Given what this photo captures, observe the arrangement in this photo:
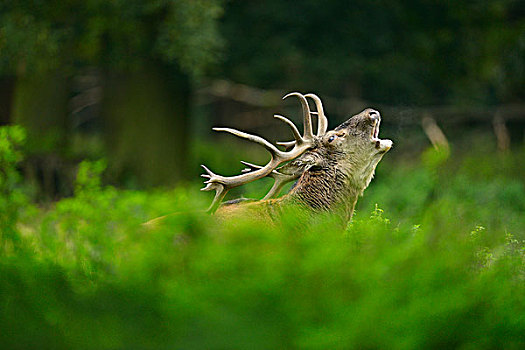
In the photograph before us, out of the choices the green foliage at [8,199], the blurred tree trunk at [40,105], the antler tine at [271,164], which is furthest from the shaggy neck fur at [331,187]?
the blurred tree trunk at [40,105]

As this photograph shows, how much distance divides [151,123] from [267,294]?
13.7 m

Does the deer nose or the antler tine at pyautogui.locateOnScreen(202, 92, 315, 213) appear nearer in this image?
the antler tine at pyautogui.locateOnScreen(202, 92, 315, 213)

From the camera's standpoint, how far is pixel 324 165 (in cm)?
611

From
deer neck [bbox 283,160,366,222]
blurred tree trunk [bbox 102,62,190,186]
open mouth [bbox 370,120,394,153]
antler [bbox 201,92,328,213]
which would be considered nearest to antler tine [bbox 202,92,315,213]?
antler [bbox 201,92,328,213]

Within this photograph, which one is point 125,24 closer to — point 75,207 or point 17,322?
point 75,207

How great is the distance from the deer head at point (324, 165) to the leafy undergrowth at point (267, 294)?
2528mm

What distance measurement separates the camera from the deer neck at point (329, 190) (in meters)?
5.93

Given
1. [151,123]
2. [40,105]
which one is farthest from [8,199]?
[40,105]

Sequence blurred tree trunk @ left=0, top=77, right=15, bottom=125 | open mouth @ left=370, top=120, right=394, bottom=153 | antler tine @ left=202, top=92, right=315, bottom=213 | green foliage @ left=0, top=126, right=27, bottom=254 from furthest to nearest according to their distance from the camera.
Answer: blurred tree trunk @ left=0, top=77, right=15, bottom=125 < open mouth @ left=370, top=120, right=394, bottom=153 < antler tine @ left=202, top=92, right=315, bottom=213 < green foliage @ left=0, top=126, right=27, bottom=254

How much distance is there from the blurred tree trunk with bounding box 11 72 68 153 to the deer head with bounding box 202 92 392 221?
12.3 metres

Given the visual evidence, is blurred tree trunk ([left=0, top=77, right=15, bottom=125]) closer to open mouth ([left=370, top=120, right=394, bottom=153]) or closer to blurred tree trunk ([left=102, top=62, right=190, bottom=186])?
blurred tree trunk ([left=102, top=62, right=190, bottom=186])

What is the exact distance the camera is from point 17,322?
262cm

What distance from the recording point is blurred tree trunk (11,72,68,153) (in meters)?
18.2

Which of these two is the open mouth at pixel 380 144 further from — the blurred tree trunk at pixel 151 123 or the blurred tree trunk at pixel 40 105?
the blurred tree trunk at pixel 40 105
